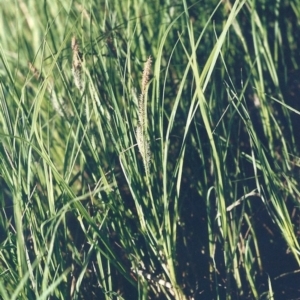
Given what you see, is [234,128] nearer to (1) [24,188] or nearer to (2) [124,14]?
(2) [124,14]

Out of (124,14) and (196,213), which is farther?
(124,14)

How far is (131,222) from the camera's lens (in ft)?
3.26

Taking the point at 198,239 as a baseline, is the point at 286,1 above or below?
above

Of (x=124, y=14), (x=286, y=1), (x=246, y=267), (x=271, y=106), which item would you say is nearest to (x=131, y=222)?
(x=246, y=267)

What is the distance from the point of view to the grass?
0.82 metres

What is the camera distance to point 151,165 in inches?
36.4

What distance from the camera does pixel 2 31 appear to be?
137 centimetres

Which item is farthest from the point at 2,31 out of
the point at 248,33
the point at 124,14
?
the point at 248,33

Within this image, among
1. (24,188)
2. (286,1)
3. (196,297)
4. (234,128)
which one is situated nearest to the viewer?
(24,188)

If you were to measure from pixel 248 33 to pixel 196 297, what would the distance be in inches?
26.1

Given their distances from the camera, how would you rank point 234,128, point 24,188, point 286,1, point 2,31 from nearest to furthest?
point 24,188 < point 234,128 < point 286,1 < point 2,31

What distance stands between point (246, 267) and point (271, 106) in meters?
0.39

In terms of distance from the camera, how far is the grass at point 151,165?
0.82 metres

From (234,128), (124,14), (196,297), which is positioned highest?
(124,14)
